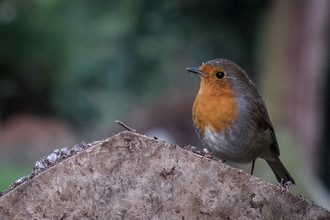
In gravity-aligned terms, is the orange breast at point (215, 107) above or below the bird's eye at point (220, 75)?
below

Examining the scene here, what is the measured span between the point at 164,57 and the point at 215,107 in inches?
79.9

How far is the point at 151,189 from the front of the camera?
1341 mm

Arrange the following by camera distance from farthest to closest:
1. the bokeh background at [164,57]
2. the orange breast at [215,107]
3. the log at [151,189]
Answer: the bokeh background at [164,57] < the orange breast at [215,107] < the log at [151,189]

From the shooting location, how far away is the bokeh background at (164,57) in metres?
4.02

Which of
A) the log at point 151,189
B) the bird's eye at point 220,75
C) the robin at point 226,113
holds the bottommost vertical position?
the log at point 151,189

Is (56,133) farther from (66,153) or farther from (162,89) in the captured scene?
(66,153)

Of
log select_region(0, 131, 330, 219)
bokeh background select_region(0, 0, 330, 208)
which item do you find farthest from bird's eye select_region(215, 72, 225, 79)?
bokeh background select_region(0, 0, 330, 208)

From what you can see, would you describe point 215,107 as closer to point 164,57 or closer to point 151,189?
point 151,189

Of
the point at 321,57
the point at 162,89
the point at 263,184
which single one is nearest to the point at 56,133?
the point at 162,89

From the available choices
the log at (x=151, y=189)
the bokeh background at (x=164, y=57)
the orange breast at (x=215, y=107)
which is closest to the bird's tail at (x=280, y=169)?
the orange breast at (x=215, y=107)

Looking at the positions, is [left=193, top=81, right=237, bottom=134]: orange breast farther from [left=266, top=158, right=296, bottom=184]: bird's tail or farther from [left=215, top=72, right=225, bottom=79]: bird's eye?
[left=266, top=158, right=296, bottom=184]: bird's tail

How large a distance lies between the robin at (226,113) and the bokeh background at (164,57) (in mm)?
1817

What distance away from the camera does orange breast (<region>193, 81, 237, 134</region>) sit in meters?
2.30

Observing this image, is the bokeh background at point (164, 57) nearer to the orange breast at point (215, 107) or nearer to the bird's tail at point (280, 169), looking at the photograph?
the bird's tail at point (280, 169)
